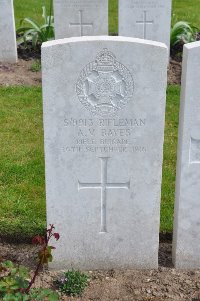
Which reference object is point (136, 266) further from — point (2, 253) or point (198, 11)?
point (198, 11)

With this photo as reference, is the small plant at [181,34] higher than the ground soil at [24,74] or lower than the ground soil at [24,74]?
higher

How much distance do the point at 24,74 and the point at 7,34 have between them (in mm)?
721

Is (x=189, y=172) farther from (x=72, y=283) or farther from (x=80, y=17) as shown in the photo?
(x=80, y=17)

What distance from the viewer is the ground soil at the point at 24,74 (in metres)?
7.75

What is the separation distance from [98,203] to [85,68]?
37.0 inches

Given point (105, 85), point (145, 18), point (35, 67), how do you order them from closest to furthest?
point (105, 85) < point (145, 18) < point (35, 67)

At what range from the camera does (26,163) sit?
5.54m

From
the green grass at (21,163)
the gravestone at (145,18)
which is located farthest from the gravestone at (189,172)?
the gravestone at (145,18)

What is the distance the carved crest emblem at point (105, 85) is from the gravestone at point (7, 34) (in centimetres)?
500

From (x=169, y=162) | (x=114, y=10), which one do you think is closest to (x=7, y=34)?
(x=169, y=162)

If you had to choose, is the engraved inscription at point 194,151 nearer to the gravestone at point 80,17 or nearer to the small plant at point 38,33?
the gravestone at point 80,17

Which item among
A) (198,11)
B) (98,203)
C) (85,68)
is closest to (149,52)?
(85,68)

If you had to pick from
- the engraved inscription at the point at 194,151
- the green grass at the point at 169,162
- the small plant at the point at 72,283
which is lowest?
the small plant at the point at 72,283

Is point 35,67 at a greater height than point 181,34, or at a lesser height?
lesser
